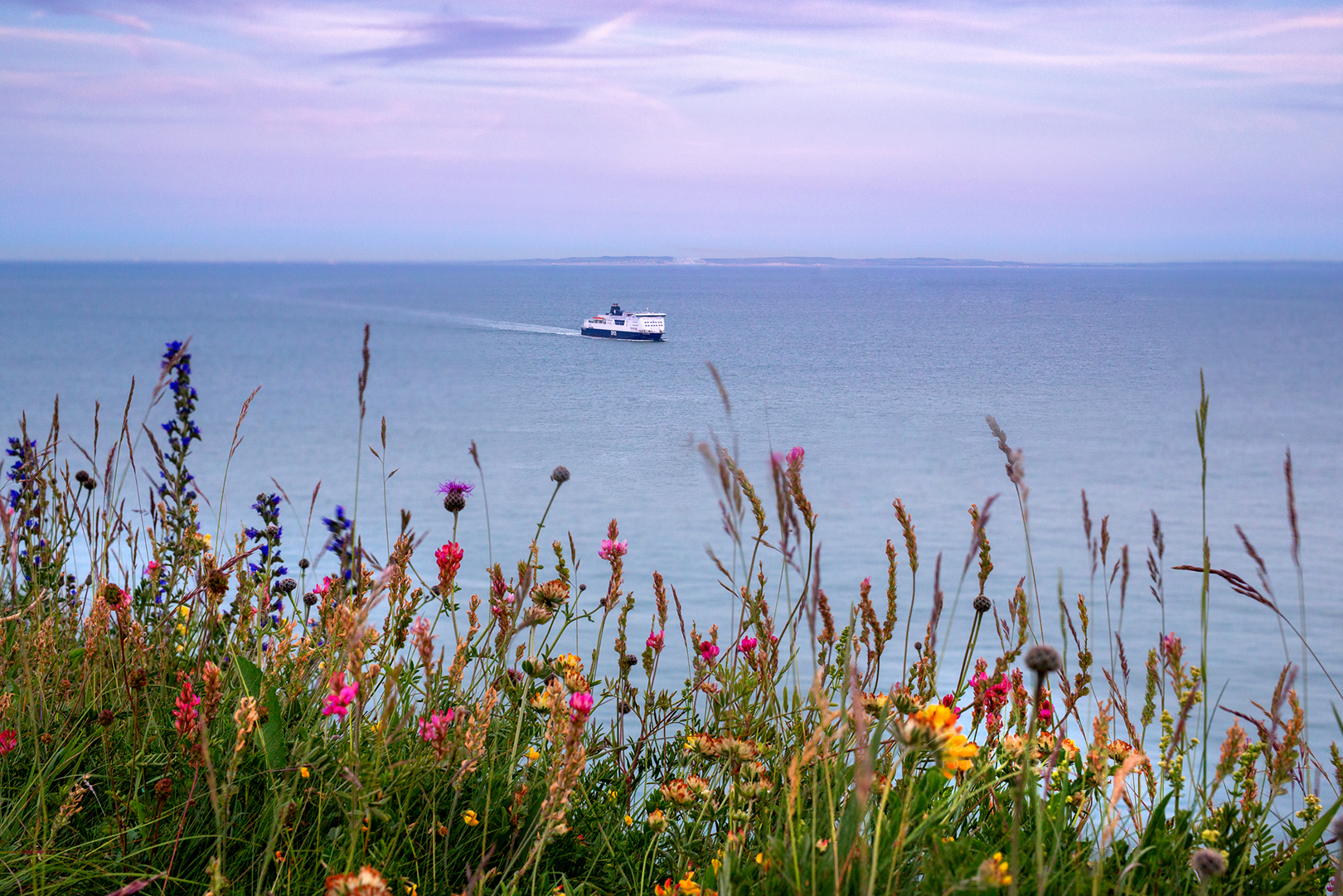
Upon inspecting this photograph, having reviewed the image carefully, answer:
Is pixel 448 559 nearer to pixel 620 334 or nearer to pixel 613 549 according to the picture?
pixel 613 549

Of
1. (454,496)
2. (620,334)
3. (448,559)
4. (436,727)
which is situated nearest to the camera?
(436,727)

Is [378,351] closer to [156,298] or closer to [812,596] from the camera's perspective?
[812,596]

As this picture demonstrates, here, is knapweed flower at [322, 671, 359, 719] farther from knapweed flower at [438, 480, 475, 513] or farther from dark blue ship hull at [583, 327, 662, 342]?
dark blue ship hull at [583, 327, 662, 342]

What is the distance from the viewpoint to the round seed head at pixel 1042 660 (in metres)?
0.74

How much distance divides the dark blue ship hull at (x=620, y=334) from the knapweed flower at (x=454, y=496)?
76.1ft

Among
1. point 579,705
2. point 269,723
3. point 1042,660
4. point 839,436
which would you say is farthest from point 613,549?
point 839,436

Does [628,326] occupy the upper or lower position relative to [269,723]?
upper

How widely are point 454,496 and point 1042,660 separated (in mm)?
1664

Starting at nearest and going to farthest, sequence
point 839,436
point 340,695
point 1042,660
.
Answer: point 1042,660
point 340,695
point 839,436

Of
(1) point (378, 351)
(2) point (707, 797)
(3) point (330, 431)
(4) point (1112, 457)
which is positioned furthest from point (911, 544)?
(1) point (378, 351)

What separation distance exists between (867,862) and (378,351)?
39280 millimetres

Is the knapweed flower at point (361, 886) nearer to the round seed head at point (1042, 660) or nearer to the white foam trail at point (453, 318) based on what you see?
the round seed head at point (1042, 660)

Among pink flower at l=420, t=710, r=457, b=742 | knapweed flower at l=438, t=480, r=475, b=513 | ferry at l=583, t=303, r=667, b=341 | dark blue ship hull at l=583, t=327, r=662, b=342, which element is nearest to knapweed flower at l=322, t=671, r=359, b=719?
pink flower at l=420, t=710, r=457, b=742

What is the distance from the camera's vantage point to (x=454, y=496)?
7.16 ft
